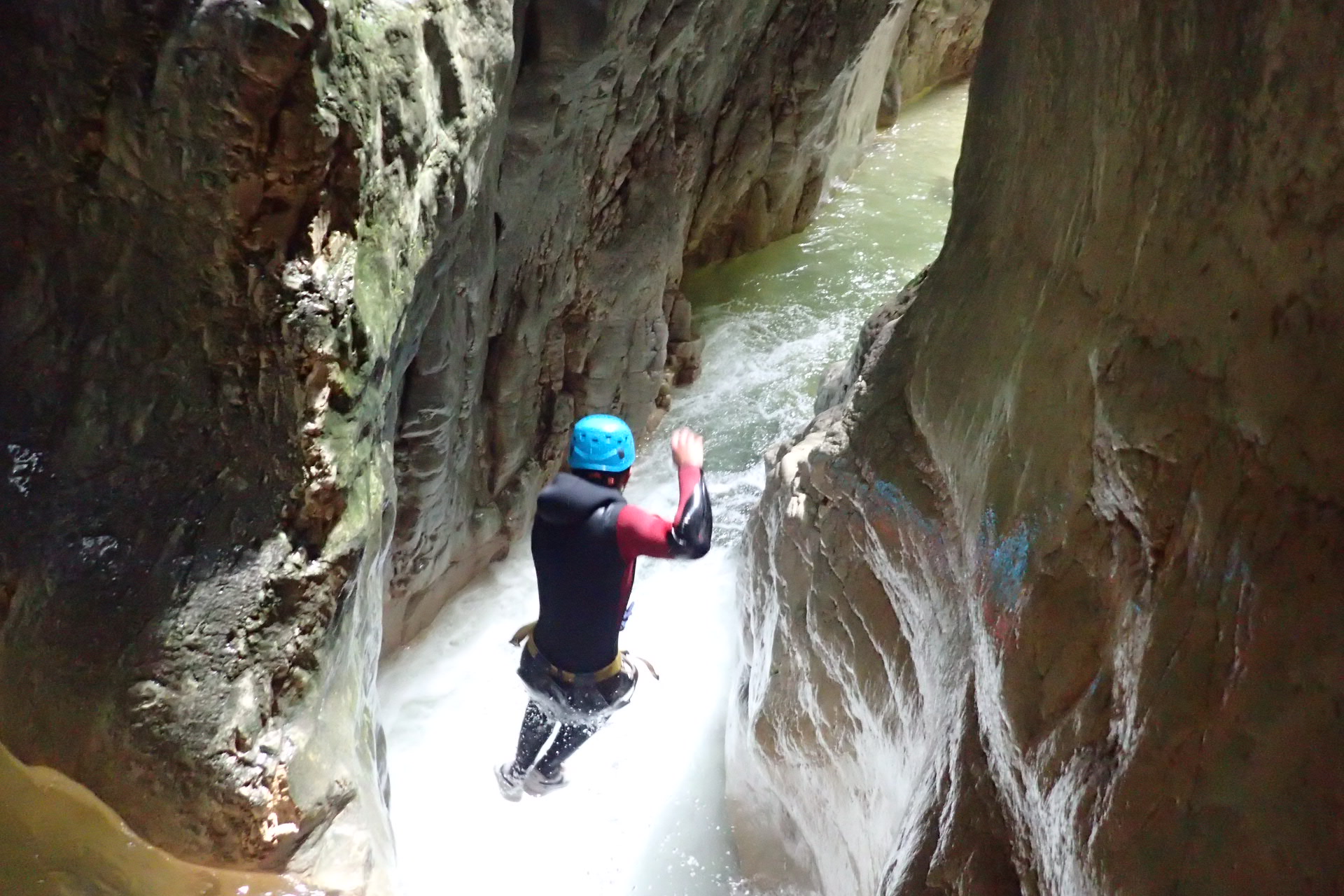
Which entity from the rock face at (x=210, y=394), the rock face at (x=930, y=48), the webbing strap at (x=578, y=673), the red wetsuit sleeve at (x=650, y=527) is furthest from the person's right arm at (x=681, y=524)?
the rock face at (x=930, y=48)

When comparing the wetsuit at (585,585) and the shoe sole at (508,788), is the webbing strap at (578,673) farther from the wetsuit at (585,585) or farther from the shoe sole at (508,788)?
the shoe sole at (508,788)

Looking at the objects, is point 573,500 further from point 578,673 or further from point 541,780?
point 541,780

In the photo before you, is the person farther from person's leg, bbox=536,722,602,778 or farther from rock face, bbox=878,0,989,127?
rock face, bbox=878,0,989,127

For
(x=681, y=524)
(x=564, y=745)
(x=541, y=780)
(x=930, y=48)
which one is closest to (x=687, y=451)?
(x=681, y=524)

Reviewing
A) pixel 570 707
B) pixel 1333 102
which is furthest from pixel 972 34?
pixel 1333 102

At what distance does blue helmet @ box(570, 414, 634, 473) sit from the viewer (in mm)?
3436

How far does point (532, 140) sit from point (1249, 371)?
4350 mm

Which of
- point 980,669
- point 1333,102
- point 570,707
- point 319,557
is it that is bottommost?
point 570,707

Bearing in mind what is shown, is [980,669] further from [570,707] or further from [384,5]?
[384,5]

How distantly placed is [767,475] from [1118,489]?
2.70m

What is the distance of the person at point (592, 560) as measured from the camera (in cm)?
338

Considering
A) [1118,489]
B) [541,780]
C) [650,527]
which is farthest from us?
[541,780]

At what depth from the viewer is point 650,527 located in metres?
3.37

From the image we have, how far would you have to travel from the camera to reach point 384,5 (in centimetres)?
299
